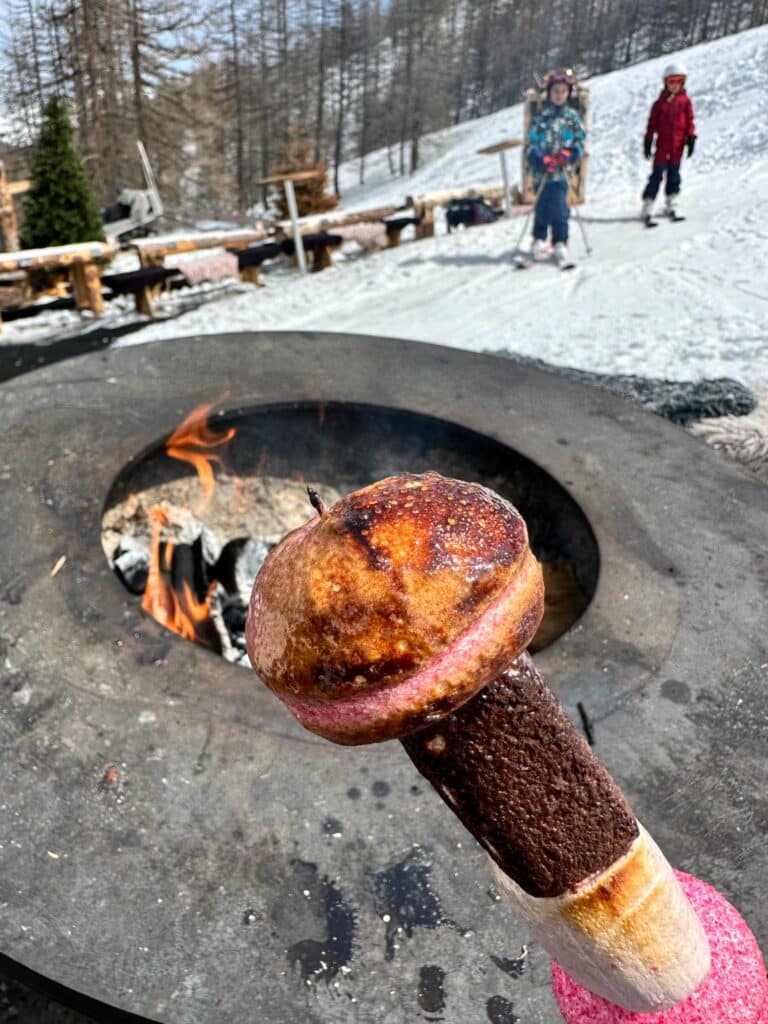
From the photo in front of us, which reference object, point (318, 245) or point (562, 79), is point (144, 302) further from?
point (562, 79)

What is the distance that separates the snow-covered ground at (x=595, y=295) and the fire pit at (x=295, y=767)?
2665 mm

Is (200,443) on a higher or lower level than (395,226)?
lower

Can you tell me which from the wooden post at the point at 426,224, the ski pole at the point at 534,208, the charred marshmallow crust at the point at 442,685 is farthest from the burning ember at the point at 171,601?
the wooden post at the point at 426,224

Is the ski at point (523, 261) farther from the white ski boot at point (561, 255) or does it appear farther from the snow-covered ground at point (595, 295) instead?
the white ski boot at point (561, 255)

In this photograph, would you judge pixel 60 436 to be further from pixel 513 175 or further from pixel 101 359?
pixel 513 175

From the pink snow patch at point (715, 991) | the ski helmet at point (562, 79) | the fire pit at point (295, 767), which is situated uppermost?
the ski helmet at point (562, 79)

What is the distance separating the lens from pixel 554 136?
25.7 feet

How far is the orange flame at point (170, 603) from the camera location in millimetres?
2715

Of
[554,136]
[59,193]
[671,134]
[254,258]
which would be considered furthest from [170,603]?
[59,193]

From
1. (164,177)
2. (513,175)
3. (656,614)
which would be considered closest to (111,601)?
(656,614)

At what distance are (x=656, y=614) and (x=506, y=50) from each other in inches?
1695

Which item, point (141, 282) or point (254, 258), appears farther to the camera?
point (254, 258)

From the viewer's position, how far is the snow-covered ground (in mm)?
5547

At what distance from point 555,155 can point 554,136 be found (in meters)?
0.26
